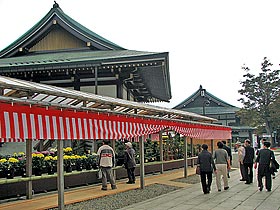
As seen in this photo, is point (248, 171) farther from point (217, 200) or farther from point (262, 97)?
point (262, 97)

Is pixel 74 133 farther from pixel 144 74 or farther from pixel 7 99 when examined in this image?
pixel 144 74

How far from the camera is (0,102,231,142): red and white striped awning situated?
22.7ft

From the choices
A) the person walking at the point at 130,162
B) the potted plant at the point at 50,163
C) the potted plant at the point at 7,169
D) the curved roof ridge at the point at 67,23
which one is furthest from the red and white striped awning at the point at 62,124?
the curved roof ridge at the point at 67,23

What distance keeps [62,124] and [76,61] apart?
9.95 meters

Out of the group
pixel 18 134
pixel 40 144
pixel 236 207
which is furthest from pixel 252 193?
pixel 40 144

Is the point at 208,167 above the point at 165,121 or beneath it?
beneath

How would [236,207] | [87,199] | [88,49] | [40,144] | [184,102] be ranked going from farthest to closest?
1. [184,102]
2. [88,49]
3. [40,144]
4. [87,199]
5. [236,207]

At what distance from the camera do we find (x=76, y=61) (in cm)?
1772

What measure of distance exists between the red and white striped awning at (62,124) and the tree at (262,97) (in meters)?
41.4

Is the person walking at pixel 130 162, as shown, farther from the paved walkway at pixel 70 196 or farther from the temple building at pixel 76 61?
the temple building at pixel 76 61

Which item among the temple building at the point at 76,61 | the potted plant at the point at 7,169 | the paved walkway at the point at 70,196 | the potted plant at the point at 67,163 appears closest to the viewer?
the paved walkway at the point at 70,196

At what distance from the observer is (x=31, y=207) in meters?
8.78

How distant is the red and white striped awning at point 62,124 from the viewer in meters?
6.92

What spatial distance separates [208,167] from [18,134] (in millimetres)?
6517
